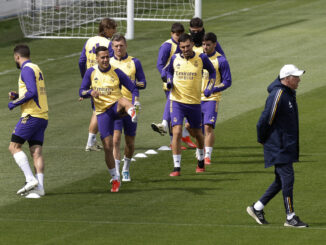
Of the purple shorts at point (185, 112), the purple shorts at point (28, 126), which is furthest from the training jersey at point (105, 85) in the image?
the purple shorts at point (185, 112)

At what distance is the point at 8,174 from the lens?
16.2 metres

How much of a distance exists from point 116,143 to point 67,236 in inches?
156

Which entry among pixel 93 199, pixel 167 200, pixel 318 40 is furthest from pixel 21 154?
pixel 318 40

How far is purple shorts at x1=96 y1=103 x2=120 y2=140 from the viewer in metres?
14.8

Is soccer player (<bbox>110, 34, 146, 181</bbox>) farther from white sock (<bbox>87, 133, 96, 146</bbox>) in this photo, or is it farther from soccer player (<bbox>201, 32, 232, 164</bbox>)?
white sock (<bbox>87, 133, 96, 146</bbox>)

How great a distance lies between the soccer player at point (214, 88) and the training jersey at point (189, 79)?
0.80 m

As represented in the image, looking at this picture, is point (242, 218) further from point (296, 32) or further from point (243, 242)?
point (296, 32)

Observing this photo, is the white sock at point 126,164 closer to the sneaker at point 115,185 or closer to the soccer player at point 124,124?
the soccer player at point 124,124

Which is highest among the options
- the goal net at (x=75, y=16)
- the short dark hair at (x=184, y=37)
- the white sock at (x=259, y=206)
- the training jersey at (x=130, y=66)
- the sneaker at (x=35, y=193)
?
the short dark hair at (x=184, y=37)

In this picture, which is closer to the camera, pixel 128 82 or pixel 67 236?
pixel 67 236

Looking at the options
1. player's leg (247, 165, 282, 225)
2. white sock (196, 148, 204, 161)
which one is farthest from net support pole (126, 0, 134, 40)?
player's leg (247, 165, 282, 225)

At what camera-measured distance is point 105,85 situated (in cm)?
1491

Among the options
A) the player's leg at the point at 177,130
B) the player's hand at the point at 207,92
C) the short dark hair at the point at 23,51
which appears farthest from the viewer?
the player's hand at the point at 207,92

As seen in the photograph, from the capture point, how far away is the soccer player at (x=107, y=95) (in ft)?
48.4
